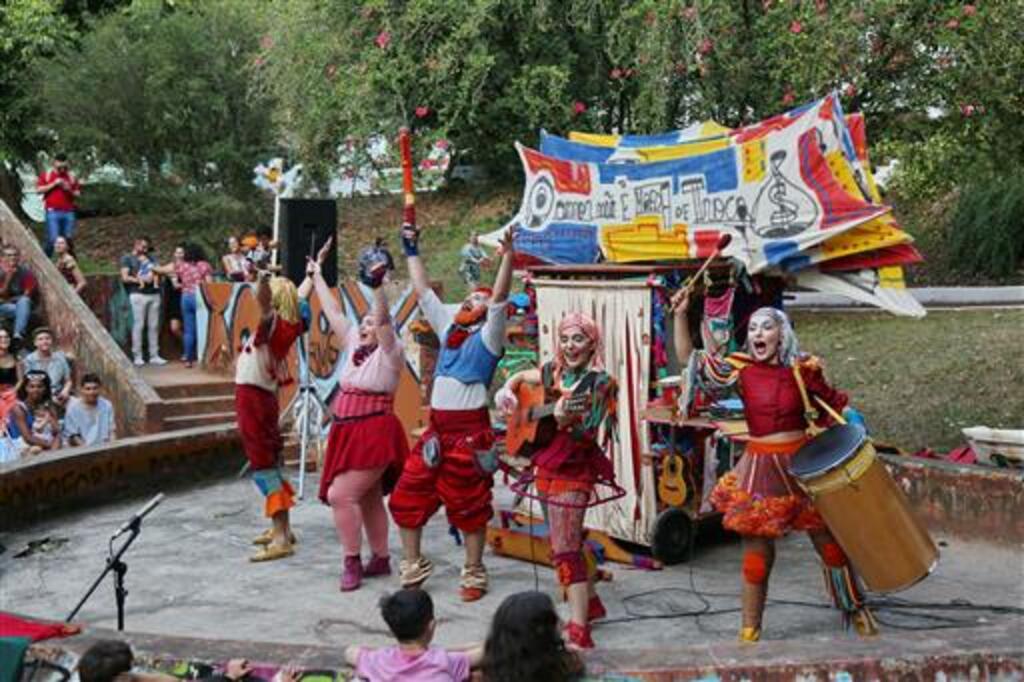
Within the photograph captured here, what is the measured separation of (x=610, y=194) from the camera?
9.59 metres

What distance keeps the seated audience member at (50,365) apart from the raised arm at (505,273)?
25.0 feet

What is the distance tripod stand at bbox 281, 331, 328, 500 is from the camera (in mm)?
A: 11039

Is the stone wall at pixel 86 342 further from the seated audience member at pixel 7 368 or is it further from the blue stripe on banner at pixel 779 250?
the blue stripe on banner at pixel 779 250

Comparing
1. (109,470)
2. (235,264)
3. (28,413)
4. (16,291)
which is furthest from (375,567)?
(235,264)

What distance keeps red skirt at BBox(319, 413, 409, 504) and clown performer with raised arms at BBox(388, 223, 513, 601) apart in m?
0.30

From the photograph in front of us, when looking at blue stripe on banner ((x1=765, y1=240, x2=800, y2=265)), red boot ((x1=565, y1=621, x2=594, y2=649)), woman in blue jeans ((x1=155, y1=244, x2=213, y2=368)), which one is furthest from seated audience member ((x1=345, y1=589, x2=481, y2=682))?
woman in blue jeans ((x1=155, y1=244, x2=213, y2=368))

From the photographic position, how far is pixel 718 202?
8766 millimetres

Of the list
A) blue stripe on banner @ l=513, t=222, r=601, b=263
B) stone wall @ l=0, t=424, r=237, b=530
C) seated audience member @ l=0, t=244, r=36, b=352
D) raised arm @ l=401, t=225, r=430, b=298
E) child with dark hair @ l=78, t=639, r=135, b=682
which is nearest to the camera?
child with dark hair @ l=78, t=639, r=135, b=682

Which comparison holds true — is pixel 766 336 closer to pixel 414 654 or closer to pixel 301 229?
pixel 414 654

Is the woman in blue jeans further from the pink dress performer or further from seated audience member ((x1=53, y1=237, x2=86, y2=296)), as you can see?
the pink dress performer

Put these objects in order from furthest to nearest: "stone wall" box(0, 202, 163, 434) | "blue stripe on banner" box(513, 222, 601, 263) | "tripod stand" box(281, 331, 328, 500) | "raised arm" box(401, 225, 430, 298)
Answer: "stone wall" box(0, 202, 163, 434) < "tripod stand" box(281, 331, 328, 500) < "blue stripe on banner" box(513, 222, 601, 263) < "raised arm" box(401, 225, 430, 298)

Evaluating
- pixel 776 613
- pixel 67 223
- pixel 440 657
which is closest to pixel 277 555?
pixel 776 613

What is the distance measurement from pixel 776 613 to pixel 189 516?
15.8 feet

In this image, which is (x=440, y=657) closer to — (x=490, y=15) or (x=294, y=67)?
(x=490, y=15)
